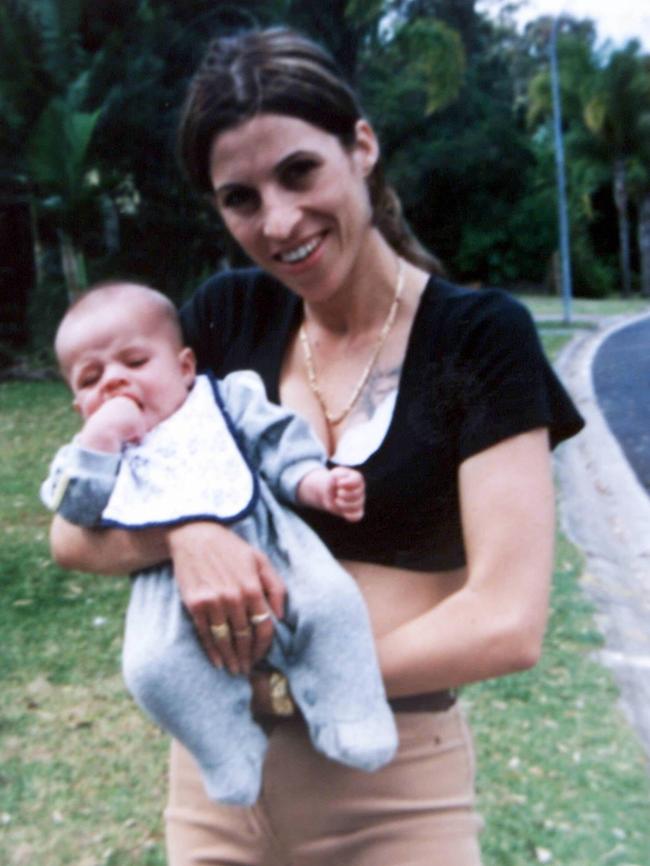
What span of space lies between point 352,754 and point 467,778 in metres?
0.27

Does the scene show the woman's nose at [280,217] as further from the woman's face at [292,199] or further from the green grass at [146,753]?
the green grass at [146,753]

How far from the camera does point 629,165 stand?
37688 millimetres

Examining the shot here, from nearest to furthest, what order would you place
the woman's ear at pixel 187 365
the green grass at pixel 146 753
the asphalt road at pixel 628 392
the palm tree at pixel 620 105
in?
the woman's ear at pixel 187 365 → the green grass at pixel 146 753 → the asphalt road at pixel 628 392 → the palm tree at pixel 620 105

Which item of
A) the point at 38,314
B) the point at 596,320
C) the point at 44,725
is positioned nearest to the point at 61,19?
the point at 38,314

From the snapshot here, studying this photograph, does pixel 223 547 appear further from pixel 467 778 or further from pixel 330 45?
pixel 330 45

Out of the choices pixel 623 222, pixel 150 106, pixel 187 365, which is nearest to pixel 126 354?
pixel 187 365

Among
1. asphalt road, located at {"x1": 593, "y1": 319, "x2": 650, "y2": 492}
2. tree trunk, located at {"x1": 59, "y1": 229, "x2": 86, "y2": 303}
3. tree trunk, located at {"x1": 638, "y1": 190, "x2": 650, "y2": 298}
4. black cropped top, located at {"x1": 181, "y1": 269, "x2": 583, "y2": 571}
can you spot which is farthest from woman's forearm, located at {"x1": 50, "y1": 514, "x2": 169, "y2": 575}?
tree trunk, located at {"x1": 638, "y1": 190, "x2": 650, "y2": 298}

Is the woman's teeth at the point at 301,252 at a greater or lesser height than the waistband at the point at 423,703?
greater

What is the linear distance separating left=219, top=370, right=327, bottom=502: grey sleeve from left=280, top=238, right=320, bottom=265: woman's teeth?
0.22 m

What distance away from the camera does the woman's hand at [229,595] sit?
1.48 m

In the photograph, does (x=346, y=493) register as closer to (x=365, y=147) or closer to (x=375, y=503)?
(x=375, y=503)

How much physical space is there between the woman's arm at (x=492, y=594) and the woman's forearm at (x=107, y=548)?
0.35m

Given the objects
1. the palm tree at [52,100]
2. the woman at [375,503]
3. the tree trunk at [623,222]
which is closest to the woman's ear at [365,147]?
the woman at [375,503]

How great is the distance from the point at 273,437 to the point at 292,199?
0.36 m
